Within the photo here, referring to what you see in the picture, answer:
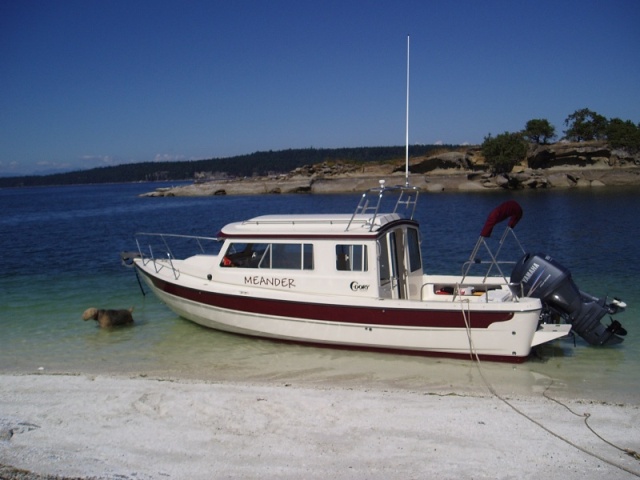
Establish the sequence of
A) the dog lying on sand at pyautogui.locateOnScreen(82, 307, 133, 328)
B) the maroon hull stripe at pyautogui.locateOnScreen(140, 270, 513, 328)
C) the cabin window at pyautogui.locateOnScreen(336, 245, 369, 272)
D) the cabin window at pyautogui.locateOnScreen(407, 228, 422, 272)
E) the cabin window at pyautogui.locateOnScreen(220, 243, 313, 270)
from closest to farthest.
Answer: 1. the maroon hull stripe at pyautogui.locateOnScreen(140, 270, 513, 328)
2. the cabin window at pyautogui.locateOnScreen(336, 245, 369, 272)
3. the cabin window at pyautogui.locateOnScreen(220, 243, 313, 270)
4. the cabin window at pyautogui.locateOnScreen(407, 228, 422, 272)
5. the dog lying on sand at pyautogui.locateOnScreen(82, 307, 133, 328)

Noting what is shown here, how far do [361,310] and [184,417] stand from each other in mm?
4320

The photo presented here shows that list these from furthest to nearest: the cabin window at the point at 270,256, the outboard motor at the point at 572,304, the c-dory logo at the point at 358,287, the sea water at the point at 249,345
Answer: the cabin window at the point at 270,256, the c-dory logo at the point at 358,287, the outboard motor at the point at 572,304, the sea water at the point at 249,345

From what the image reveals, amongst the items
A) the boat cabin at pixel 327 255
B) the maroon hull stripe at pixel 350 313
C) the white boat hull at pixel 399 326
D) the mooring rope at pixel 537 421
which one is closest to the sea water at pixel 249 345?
the mooring rope at pixel 537 421

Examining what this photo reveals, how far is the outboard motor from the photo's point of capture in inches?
420

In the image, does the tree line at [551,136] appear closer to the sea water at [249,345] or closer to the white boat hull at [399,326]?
the sea water at [249,345]

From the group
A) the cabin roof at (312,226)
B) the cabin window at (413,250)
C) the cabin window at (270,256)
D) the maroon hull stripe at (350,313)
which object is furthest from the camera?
the cabin window at (413,250)

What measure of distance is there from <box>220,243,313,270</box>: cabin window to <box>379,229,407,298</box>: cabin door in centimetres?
149

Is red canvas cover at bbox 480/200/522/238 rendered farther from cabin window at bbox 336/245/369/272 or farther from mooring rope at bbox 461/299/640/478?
cabin window at bbox 336/245/369/272

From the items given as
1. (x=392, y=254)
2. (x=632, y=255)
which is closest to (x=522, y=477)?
(x=392, y=254)

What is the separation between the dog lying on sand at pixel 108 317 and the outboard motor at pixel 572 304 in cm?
923

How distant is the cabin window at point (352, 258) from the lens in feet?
37.3

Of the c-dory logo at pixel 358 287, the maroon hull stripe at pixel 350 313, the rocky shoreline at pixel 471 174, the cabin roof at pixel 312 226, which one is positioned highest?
the cabin roof at pixel 312 226

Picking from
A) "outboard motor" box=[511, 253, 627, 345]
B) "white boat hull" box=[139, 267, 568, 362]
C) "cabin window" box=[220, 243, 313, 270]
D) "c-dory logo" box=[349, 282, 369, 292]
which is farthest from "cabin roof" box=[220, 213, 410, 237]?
"outboard motor" box=[511, 253, 627, 345]

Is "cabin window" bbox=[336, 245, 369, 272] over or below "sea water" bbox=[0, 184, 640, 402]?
over
